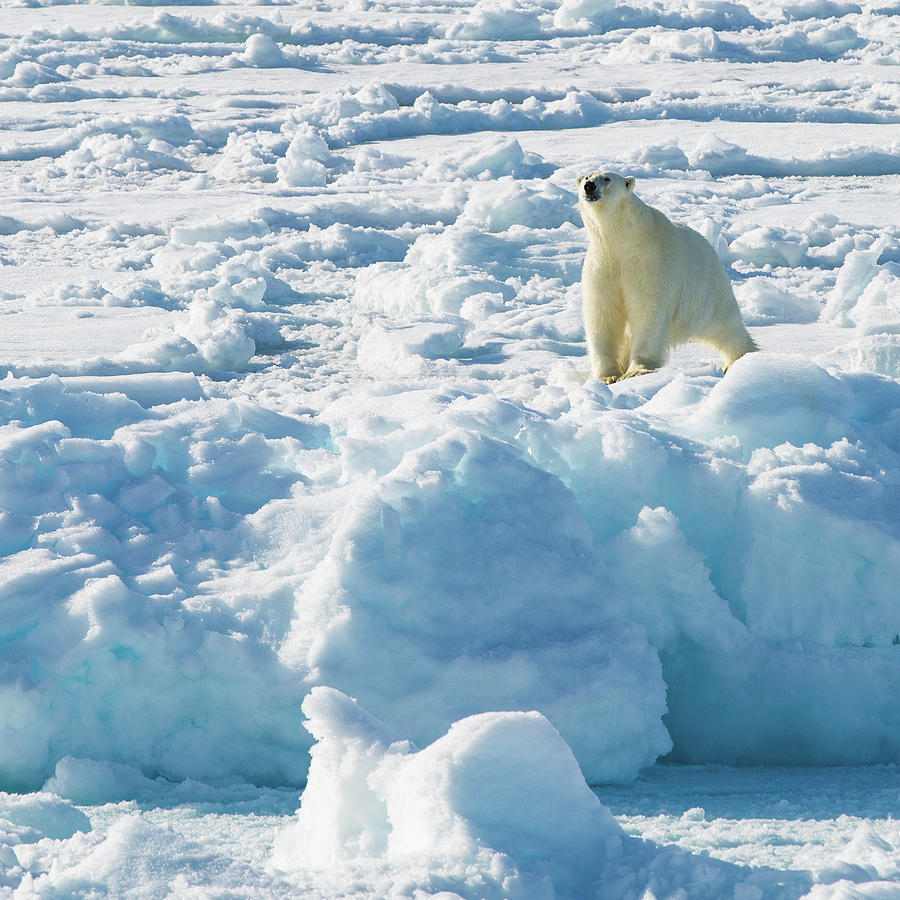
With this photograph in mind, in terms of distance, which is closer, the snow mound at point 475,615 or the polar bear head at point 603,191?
the snow mound at point 475,615

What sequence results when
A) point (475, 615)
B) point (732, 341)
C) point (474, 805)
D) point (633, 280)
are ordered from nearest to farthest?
point (474, 805)
point (475, 615)
point (633, 280)
point (732, 341)

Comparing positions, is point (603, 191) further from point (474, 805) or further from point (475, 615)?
point (474, 805)

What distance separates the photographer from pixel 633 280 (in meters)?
4.76

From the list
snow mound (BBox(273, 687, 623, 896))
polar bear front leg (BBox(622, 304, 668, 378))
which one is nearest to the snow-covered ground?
snow mound (BBox(273, 687, 623, 896))

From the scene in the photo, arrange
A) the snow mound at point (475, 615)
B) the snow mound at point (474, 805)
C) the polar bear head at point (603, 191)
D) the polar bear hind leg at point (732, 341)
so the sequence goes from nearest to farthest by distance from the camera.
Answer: the snow mound at point (474, 805) → the snow mound at point (475, 615) → the polar bear head at point (603, 191) → the polar bear hind leg at point (732, 341)

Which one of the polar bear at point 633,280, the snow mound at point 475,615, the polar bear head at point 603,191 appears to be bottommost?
the snow mound at point 475,615

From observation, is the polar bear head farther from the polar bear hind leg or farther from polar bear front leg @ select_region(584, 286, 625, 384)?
the polar bear hind leg

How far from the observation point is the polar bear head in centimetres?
462

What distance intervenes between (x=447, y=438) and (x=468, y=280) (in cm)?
340

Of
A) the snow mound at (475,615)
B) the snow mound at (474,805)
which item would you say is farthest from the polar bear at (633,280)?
the snow mound at (474,805)

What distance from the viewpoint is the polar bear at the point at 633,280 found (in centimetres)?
469

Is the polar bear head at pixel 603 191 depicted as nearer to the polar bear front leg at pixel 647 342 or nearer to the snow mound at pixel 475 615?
the polar bear front leg at pixel 647 342

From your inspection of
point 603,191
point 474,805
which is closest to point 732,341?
point 603,191

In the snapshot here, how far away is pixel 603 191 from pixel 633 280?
363 millimetres
